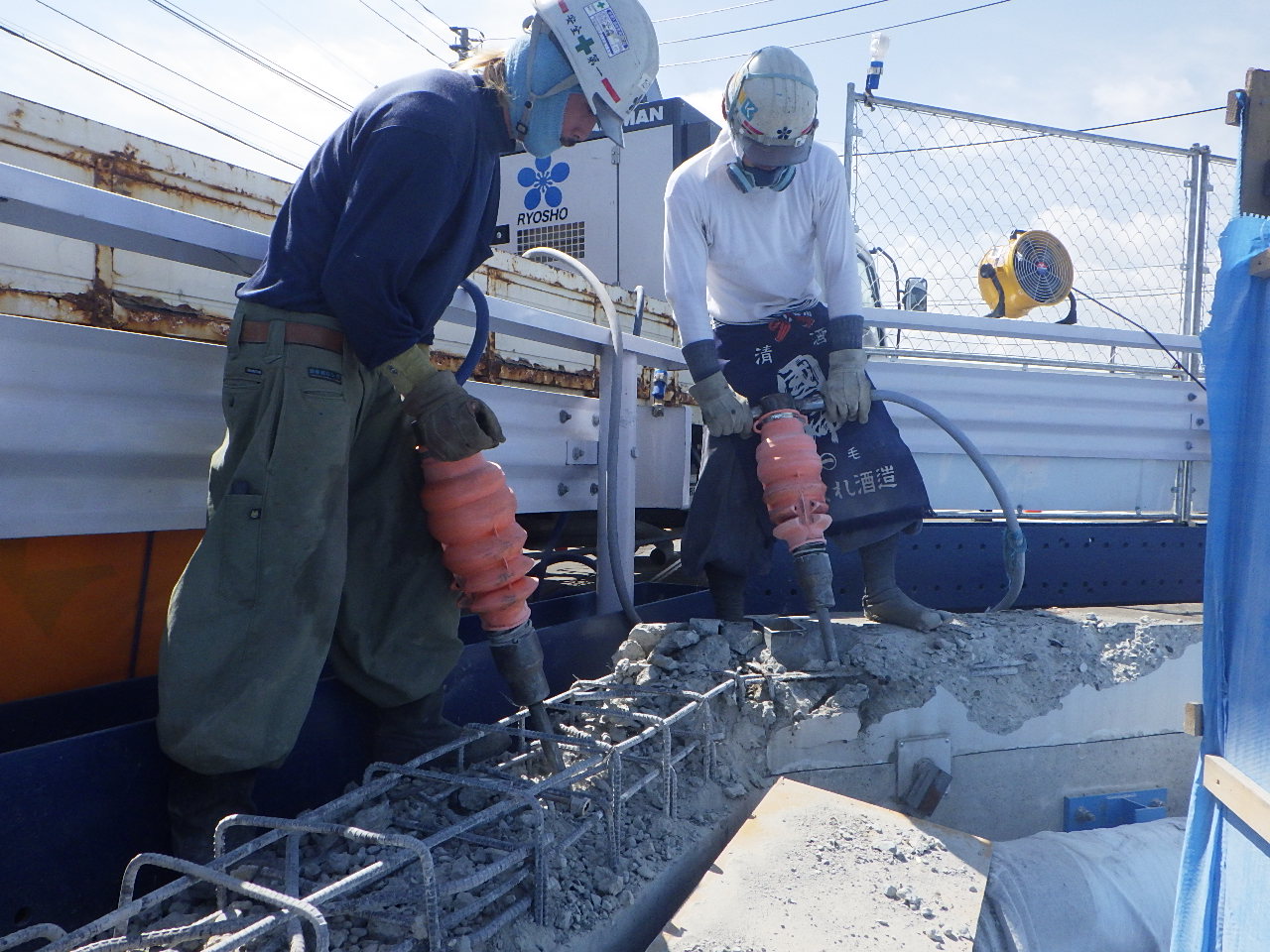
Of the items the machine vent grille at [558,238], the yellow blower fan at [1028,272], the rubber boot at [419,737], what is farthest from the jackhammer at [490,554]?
the machine vent grille at [558,238]

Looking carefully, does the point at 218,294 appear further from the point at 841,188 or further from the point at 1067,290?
the point at 1067,290

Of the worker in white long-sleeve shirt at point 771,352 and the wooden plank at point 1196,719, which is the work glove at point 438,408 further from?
the wooden plank at point 1196,719

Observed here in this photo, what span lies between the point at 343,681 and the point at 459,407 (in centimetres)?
69

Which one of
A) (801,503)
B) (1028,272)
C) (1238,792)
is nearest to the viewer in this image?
(1238,792)

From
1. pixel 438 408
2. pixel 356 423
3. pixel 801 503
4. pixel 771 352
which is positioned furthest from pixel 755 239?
pixel 356 423

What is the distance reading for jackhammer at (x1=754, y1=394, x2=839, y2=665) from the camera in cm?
285

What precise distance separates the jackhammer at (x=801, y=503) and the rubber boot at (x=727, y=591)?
0.28 m

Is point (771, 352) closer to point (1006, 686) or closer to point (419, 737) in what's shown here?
point (1006, 686)

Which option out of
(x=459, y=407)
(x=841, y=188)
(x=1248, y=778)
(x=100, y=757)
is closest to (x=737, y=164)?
(x=841, y=188)

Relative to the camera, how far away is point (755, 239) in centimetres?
311

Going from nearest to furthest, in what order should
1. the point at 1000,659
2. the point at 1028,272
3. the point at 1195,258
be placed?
1. the point at 1000,659
2. the point at 1195,258
3. the point at 1028,272

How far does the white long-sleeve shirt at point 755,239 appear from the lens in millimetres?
3029

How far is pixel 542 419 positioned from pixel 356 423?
A: 1182 millimetres

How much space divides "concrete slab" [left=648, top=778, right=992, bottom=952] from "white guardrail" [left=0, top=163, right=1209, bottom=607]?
3.63ft
